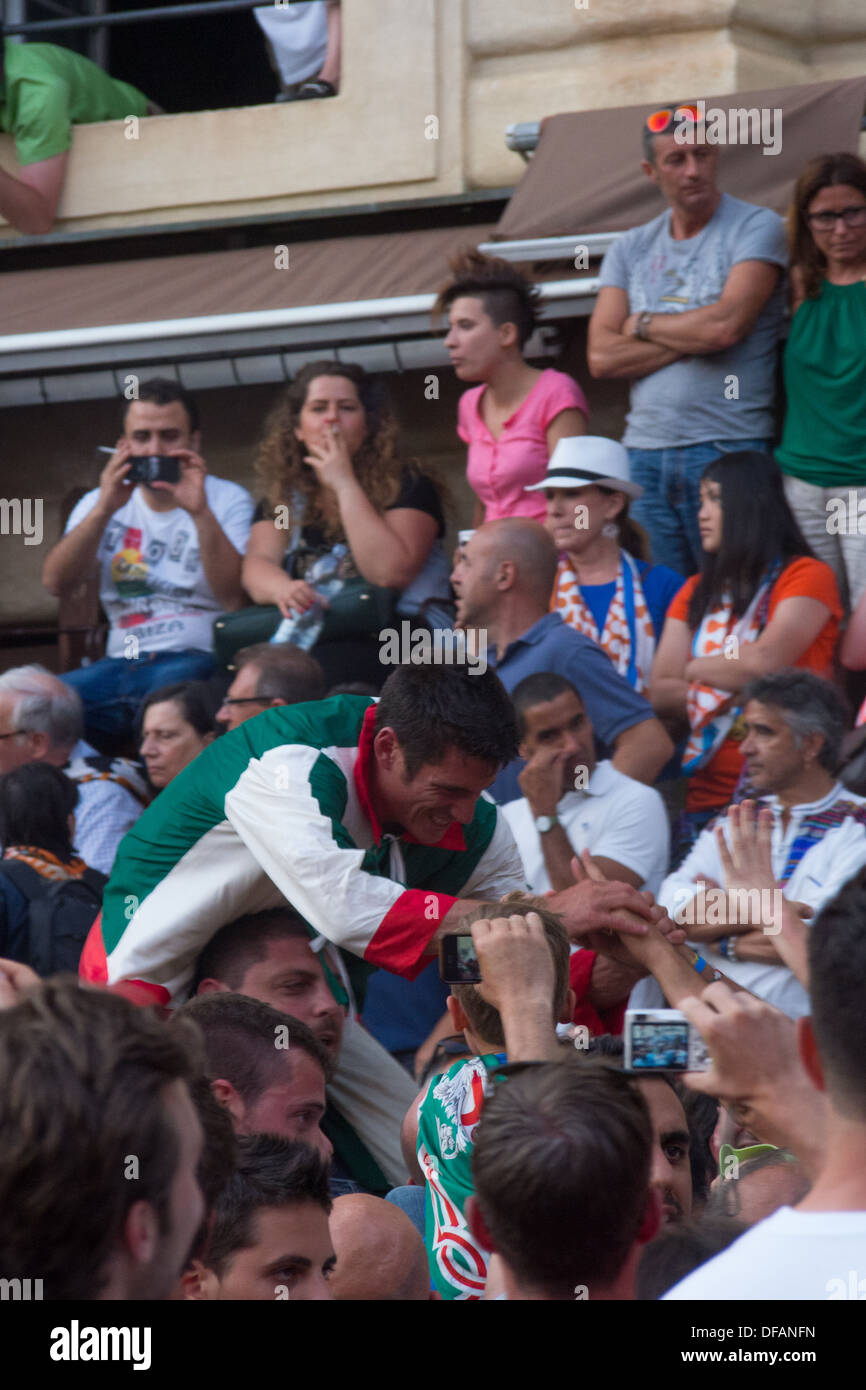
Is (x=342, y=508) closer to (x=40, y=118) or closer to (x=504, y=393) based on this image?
(x=504, y=393)

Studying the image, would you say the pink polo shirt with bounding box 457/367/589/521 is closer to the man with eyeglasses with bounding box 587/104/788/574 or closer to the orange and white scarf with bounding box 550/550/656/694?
the man with eyeglasses with bounding box 587/104/788/574

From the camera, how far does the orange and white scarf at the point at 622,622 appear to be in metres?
5.45

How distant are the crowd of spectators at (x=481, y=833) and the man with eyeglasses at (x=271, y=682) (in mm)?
12

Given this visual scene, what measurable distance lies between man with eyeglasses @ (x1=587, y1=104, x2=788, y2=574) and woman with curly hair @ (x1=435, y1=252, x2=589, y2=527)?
0.24 m

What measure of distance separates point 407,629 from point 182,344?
2043 millimetres

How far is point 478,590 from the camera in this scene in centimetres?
541

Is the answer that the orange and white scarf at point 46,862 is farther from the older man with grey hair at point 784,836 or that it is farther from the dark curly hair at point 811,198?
the dark curly hair at point 811,198

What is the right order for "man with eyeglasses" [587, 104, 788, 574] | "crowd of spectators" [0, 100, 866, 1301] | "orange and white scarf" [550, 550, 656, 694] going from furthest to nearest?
"man with eyeglasses" [587, 104, 788, 574] → "orange and white scarf" [550, 550, 656, 694] → "crowd of spectators" [0, 100, 866, 1301]

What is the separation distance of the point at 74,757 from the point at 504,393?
5.97 ft

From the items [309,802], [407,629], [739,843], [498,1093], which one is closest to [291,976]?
[309,802]

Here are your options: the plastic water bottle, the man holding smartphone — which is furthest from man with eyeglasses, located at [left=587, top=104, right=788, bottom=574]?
the man holding smartphone

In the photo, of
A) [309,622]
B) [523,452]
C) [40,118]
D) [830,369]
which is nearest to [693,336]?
[830,369]

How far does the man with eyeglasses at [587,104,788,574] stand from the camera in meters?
5.71
